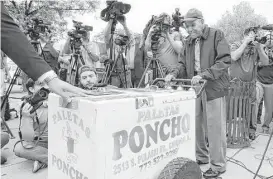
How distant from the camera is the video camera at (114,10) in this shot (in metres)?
3.83

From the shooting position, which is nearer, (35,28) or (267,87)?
(35,28)

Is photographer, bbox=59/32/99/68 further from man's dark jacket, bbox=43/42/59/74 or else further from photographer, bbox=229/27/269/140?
photographer, bbox=229/27/269/140

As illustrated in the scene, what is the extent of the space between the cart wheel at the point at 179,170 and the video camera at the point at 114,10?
2772mm

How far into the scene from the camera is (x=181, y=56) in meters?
3.35

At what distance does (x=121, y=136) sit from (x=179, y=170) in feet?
1.75

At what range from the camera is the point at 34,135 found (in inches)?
127

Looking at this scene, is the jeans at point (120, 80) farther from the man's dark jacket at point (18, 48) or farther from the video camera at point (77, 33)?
the man's dark jacket at point (18, 48)

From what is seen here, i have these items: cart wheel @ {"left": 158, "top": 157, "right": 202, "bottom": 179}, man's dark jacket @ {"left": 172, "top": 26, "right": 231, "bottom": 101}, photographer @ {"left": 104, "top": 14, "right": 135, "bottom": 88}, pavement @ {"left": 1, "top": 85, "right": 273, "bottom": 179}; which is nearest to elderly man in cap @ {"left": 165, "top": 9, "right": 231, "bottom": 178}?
man's dark jacket @ {"left": 172, "top": 26, "right": 231, "bottom": 101}

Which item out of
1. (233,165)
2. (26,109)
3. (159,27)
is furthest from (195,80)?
(26,109)

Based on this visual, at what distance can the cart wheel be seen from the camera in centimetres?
167

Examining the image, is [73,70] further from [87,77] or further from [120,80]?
[87,77]

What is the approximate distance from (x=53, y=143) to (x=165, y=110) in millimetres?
813

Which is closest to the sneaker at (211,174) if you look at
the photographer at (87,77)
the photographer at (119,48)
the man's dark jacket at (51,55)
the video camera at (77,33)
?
the photographer at (87,77)

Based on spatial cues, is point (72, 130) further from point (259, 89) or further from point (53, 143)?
point (259, 89)
